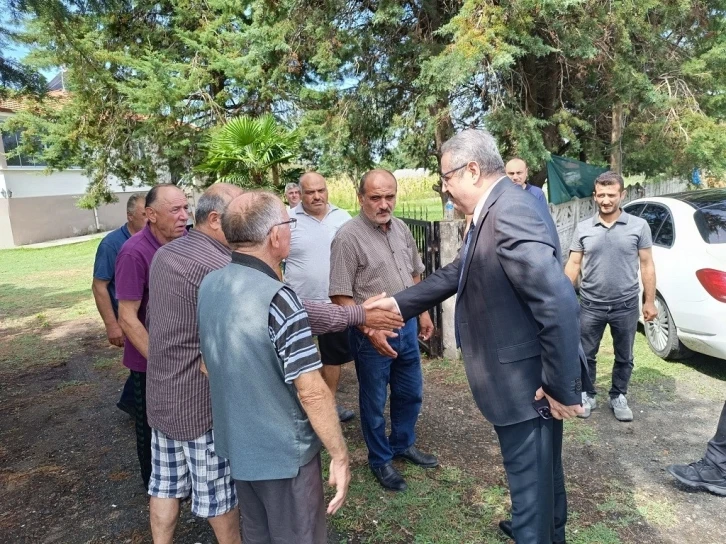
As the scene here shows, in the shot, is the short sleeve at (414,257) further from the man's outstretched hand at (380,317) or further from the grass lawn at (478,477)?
the grass lawn at (478,477)

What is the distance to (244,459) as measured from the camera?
1.85 m

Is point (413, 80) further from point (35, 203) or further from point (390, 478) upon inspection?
point (35, 203)

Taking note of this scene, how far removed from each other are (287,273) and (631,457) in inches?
113

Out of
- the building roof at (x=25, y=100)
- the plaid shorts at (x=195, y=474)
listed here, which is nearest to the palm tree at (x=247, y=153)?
the building roof at (x=25, y=100)

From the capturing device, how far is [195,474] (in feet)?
7.41

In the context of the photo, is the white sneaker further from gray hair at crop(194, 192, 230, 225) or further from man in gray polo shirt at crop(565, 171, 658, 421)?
gray hair at crop(194, 192, 230, 225)

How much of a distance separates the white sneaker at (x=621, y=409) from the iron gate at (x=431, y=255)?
175 cm

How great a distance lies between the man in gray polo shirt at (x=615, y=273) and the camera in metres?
3.86

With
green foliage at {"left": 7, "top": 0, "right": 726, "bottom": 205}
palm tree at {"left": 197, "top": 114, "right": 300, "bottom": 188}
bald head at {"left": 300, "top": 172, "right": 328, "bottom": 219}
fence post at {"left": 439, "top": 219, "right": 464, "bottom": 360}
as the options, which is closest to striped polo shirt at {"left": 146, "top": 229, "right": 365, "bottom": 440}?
bald head at {"left": 300, "top": 172, "right": 328, "bottom": 219}

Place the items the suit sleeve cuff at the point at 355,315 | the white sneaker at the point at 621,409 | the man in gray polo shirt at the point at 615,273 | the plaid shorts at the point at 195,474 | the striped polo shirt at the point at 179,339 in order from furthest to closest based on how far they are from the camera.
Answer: the white sneaker at the point at 621,409
the man in gray polo shirt at the point at 615,273
the suit sleeve cuff at the point at 355,315
the plaid shorts at the point at 195,474
the striped polo shirt at the point at 179,339

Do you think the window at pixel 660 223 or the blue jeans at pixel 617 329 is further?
the window at pixel 660 223

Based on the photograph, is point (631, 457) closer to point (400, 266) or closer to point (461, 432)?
point (461, 432)

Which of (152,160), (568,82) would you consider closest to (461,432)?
(568,82)

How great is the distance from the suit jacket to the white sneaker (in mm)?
2045
